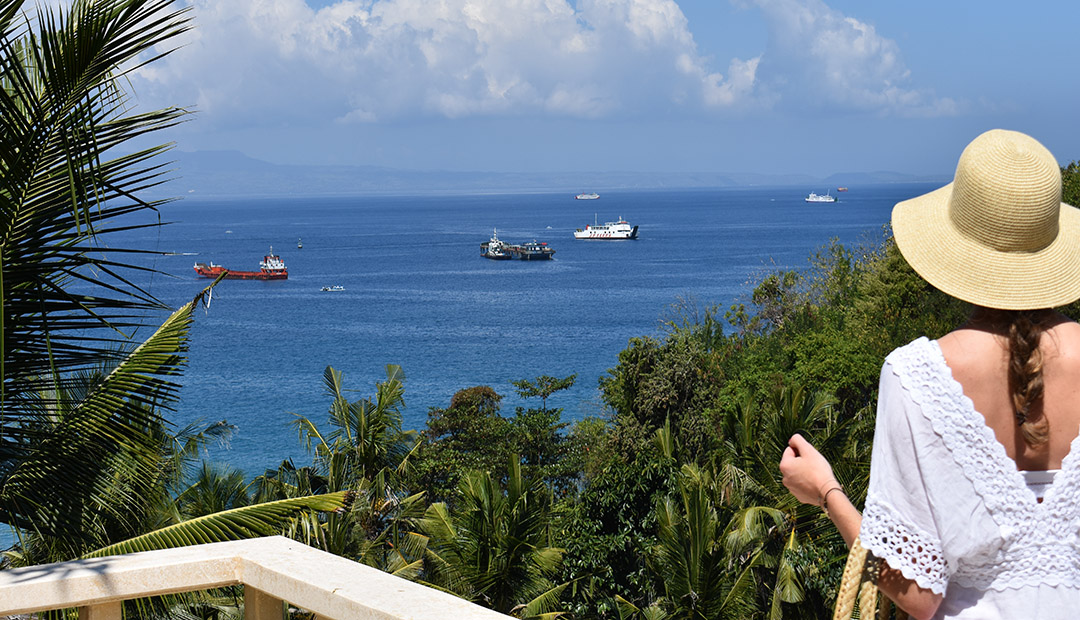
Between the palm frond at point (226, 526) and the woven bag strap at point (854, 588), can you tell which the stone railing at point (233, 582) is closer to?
the woven bag strap at point (854, 588)

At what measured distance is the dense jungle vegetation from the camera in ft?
13.6

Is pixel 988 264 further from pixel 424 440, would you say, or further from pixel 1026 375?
pixel 424 440

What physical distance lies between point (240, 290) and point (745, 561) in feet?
265

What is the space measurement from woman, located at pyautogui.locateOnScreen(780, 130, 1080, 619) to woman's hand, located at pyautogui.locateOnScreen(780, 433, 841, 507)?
0.33 feet

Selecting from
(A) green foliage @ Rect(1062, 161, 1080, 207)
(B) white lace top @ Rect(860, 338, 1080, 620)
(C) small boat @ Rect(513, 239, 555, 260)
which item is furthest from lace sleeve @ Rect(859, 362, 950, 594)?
(C) small boat @ Rect(513, 239, 555, 260)

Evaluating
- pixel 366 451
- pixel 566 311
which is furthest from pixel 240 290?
pixel 366 451

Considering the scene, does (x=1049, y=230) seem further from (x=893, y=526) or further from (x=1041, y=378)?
(x=893, y=526)

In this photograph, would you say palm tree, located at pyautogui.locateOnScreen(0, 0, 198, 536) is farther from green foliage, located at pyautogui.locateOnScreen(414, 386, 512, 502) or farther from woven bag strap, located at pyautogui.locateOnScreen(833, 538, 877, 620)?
green foliage, located at pyautogui.locateOnScreen(414, 386, 512, 502)

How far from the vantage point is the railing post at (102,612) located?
228cm

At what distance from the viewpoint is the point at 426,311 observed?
7806 centimetres

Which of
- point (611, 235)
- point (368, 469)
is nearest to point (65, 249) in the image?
point (368, 469)

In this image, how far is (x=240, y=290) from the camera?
302 ft

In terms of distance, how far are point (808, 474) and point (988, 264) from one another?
468 millimetres

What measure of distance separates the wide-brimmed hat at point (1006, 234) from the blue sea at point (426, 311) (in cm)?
1621
